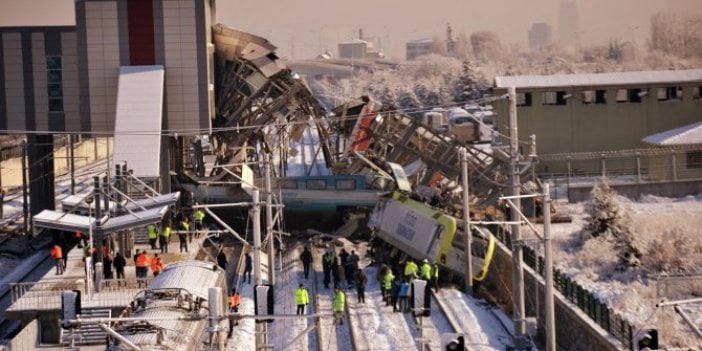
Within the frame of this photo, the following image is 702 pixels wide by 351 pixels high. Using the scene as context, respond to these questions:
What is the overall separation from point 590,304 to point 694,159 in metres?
32.6

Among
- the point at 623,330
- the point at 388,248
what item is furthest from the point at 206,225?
the point at 623,330

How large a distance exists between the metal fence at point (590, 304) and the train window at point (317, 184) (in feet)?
44.4

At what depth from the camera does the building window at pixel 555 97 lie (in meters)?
69.7

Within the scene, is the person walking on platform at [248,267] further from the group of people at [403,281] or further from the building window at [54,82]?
the building window at [54,82]

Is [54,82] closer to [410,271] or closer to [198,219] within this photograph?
[198,219]

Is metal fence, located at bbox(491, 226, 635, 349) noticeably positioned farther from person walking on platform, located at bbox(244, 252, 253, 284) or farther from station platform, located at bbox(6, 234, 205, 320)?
station platform, located at bbox(6, 234, 205, 320)

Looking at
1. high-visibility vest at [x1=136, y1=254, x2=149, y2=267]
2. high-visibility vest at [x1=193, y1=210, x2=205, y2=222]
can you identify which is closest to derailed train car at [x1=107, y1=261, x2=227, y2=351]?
high-visibility vest at [x1=136, y1=254, x2=149, y2=267]

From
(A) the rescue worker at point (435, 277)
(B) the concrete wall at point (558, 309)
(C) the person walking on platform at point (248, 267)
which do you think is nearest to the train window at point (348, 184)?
(C) the person walking on platform at point (248, 267)

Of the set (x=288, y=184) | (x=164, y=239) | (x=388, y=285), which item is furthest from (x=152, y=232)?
(x=388, y=285)

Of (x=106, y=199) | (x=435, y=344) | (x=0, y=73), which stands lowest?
(x=435, y=344)

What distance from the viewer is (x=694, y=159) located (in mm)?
65875

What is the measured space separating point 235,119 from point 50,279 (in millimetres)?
21376

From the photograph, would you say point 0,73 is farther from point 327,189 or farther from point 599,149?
point 599,149

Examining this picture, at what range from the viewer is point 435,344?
36.4 m
